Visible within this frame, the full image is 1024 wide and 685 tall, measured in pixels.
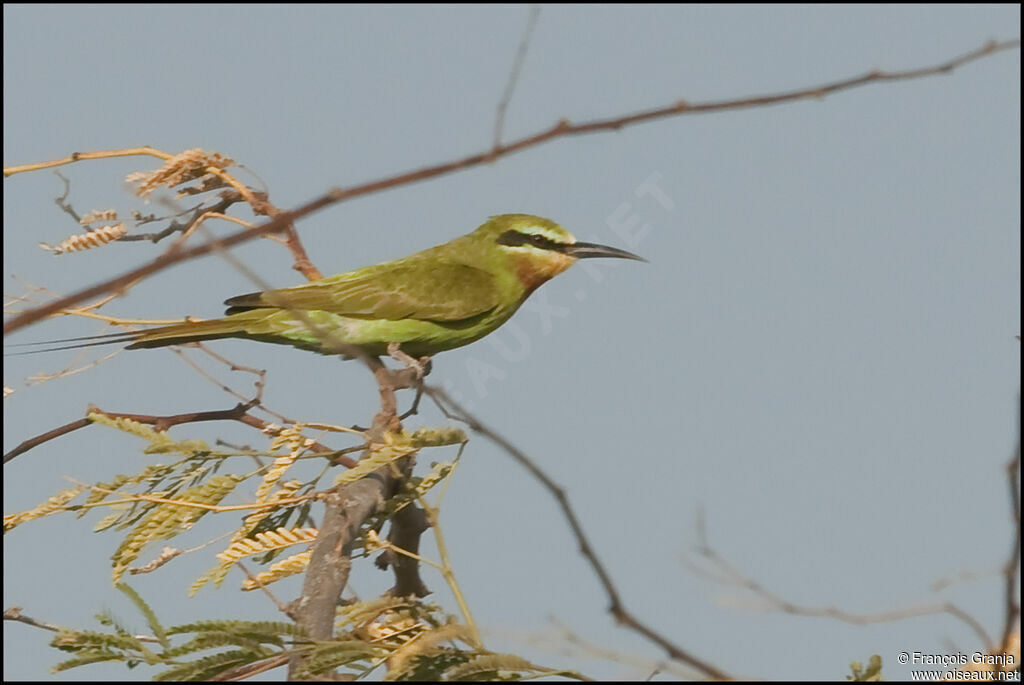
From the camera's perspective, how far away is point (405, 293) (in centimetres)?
534

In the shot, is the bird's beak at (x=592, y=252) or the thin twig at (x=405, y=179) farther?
the bird's beak at (x=592, y=252)

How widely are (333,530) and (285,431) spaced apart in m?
0.43

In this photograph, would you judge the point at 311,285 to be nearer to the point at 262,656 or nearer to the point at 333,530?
the point at 333,530

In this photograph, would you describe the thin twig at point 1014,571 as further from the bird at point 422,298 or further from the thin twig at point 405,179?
the bird at point 422,298

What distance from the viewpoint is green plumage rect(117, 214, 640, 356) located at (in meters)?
4.96

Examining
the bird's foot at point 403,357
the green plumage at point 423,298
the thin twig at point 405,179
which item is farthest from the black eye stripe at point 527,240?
the thin twig at point 405,179

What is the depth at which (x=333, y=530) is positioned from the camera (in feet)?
9.73

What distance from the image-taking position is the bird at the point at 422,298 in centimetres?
495

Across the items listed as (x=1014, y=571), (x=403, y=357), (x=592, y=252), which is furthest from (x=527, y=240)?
(x=1014, y=571)

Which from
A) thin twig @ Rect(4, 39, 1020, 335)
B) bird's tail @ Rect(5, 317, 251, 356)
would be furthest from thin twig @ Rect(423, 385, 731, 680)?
bird's tail @ Rect(5, 317, 251, 356)

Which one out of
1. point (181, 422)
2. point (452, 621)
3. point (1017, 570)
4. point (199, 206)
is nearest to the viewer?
point (1017, 570)

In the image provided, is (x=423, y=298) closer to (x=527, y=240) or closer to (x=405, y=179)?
(x=527, y=240)

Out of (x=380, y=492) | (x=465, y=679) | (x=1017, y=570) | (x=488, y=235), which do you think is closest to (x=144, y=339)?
(x=380, y=492)

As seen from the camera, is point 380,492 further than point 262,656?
Yes
